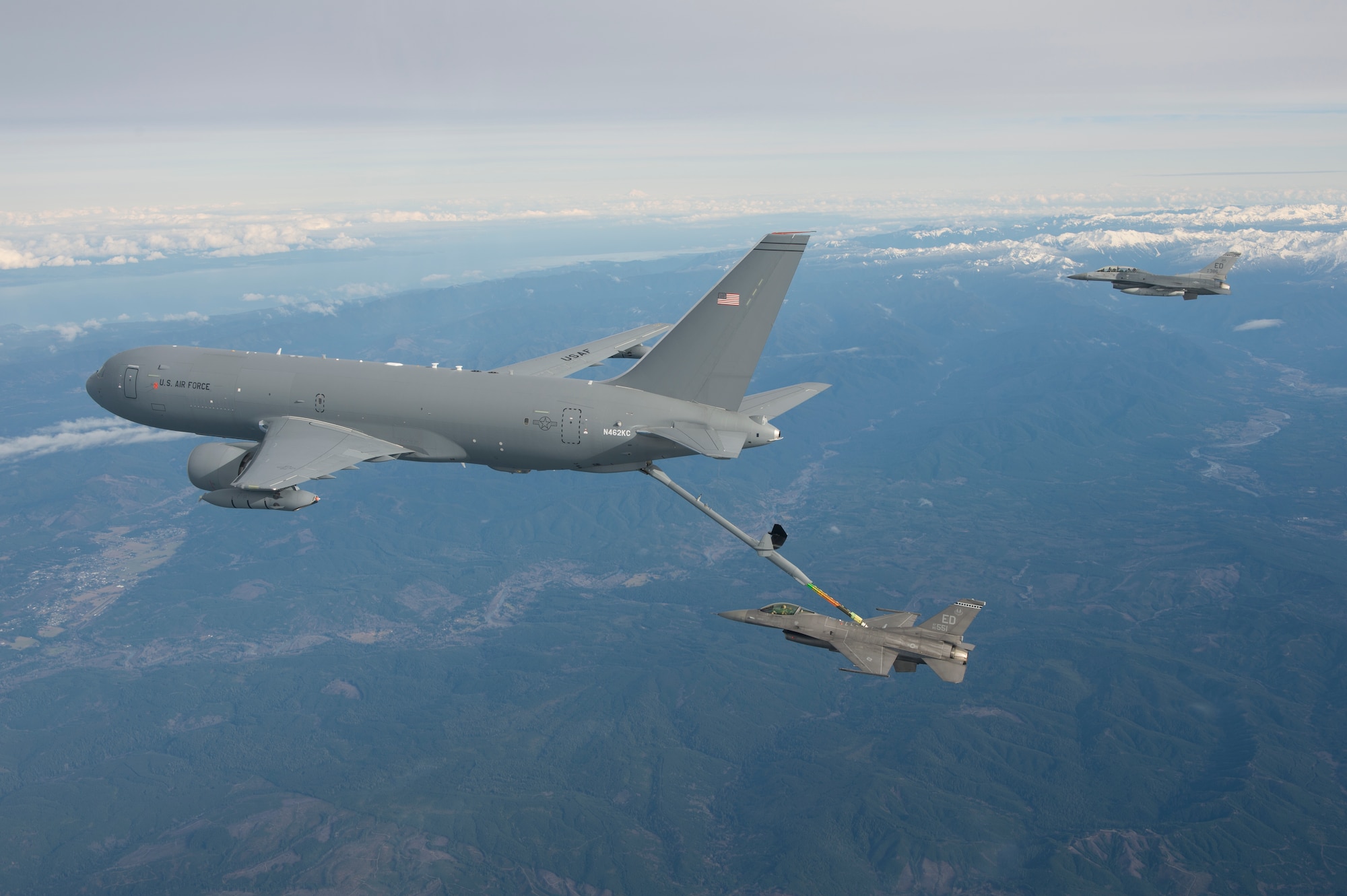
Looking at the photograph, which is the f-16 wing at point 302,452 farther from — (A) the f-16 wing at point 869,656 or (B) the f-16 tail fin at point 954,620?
(B) the f-16 tail fin at point 954,620

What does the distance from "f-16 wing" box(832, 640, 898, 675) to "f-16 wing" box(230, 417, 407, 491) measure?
28.2 meters

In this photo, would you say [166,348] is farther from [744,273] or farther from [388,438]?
[744,273]

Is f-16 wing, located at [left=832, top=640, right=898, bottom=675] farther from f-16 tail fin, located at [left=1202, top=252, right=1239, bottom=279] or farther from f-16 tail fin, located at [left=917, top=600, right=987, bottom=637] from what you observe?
f-16 tail fin, located at [left=1202, top=252, right=1239, bottom=279]

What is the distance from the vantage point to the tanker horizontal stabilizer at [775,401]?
46.1 meters

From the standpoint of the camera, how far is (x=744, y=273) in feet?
141

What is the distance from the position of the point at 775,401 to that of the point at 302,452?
27300 mm

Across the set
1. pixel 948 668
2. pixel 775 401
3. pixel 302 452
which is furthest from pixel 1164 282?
pixel 302 452

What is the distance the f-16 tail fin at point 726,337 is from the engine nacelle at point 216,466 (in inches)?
843

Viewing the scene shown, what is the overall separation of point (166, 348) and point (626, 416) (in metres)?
31.8

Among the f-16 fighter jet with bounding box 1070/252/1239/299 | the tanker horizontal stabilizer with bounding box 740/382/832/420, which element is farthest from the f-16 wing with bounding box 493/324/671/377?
the f-16 fighter jet with bounding box 1070/252/1239/299

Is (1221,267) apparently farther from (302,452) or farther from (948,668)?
(302,452)

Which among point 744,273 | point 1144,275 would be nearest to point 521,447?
point 744,273

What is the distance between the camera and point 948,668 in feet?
139

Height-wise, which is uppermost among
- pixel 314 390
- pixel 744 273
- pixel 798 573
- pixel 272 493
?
pixel 744 273
